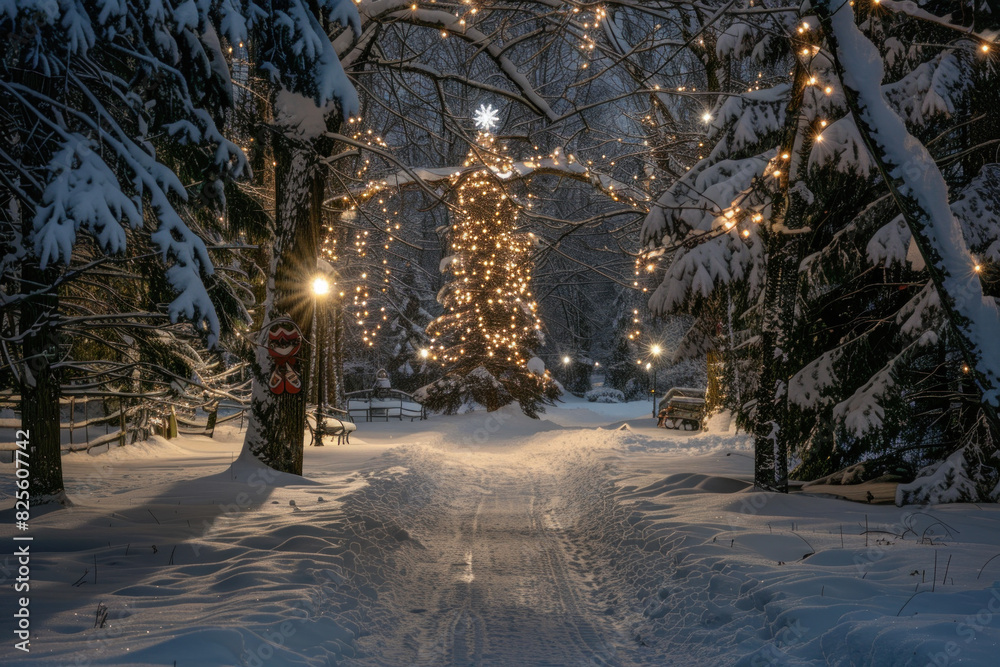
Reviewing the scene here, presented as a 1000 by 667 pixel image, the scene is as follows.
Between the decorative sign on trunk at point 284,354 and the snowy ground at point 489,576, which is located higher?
the decorative sign on trunk at point 284,354

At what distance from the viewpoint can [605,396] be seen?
4603 centimetres

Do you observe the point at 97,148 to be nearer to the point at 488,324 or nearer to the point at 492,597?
the point at 492,597

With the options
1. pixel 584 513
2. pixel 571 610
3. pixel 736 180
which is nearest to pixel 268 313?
pixel 584 513

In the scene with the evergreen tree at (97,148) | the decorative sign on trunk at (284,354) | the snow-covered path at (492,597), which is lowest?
the snow-covered path at (492,597)

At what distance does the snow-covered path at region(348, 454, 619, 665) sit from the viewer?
4.82m

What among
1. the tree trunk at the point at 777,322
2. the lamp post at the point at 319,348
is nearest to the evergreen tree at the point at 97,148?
the lamp post at the point at 319,348

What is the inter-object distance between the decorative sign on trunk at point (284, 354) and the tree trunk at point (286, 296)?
0.38ft

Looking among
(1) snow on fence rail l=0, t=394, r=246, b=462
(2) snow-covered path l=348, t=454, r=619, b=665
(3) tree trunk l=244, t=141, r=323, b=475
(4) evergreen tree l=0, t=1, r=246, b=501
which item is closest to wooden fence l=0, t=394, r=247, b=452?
(1) snow on fence rail l=0, t=394, r=246, b=462

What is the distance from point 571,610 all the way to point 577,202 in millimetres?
37144

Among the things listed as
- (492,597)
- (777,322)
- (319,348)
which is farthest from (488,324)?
(492,597)

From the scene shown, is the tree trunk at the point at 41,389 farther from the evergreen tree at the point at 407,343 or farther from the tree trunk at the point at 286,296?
the evergreen tree at the point at 407,343

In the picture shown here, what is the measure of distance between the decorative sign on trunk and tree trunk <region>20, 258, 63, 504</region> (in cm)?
276

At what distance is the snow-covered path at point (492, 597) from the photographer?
4816mm

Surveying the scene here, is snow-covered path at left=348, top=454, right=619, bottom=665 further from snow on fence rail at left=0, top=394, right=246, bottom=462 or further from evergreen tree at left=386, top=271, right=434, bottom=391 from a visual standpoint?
evergreen tree at left=386, top=271, right=434, bottom=391
